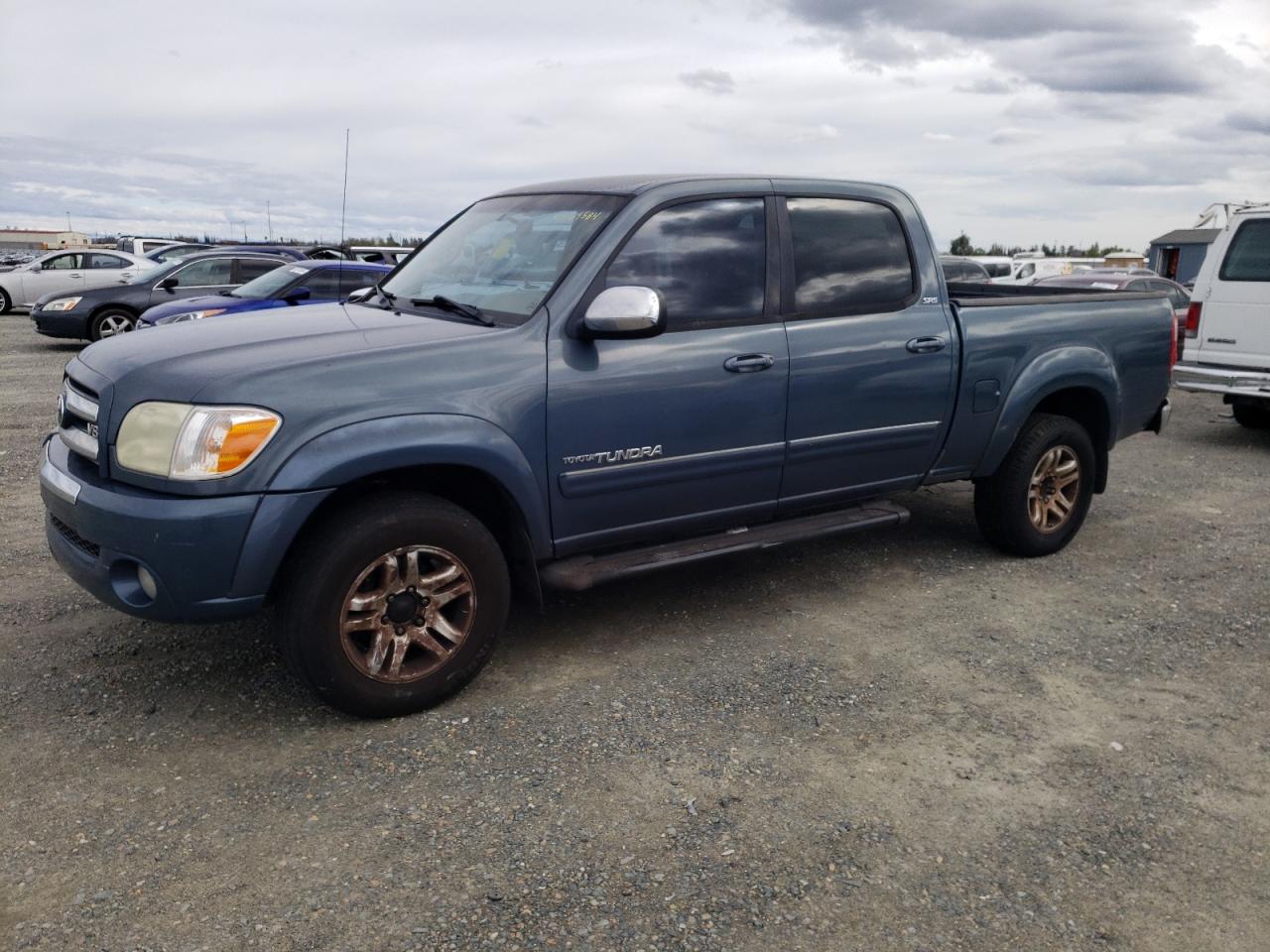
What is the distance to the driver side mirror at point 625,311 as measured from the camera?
3.84m

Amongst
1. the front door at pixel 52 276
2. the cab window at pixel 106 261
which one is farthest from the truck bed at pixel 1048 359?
the front door at pixel 52 276

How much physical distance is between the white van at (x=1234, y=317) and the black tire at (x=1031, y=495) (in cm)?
420

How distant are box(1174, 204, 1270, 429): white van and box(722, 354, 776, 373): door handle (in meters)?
6.43

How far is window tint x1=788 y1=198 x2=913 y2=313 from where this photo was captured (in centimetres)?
464

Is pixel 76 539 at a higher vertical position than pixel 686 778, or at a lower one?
higher

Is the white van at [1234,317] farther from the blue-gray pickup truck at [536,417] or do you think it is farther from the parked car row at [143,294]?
the parked car row at [143,294]

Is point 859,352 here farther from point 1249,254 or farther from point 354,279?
point 354,279

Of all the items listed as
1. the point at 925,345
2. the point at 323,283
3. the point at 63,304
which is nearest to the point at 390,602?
the point at 925,345

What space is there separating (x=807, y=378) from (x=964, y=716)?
1.50 meters

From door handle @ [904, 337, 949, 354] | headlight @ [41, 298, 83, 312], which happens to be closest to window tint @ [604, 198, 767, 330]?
door handle @ [904, 337, 949, 354]

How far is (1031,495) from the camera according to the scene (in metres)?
5.62

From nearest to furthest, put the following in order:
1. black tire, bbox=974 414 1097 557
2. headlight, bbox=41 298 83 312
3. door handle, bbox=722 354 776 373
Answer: door handle, bbox=722 354 776 373
black tire, bbox=974 414 1097 557
headlight, bbox=41 298 83 312

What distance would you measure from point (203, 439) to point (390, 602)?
810mm

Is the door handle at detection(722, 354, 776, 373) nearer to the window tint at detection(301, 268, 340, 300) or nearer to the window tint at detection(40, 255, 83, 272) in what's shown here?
the window tint at detection(301, 268, 340, 300)
